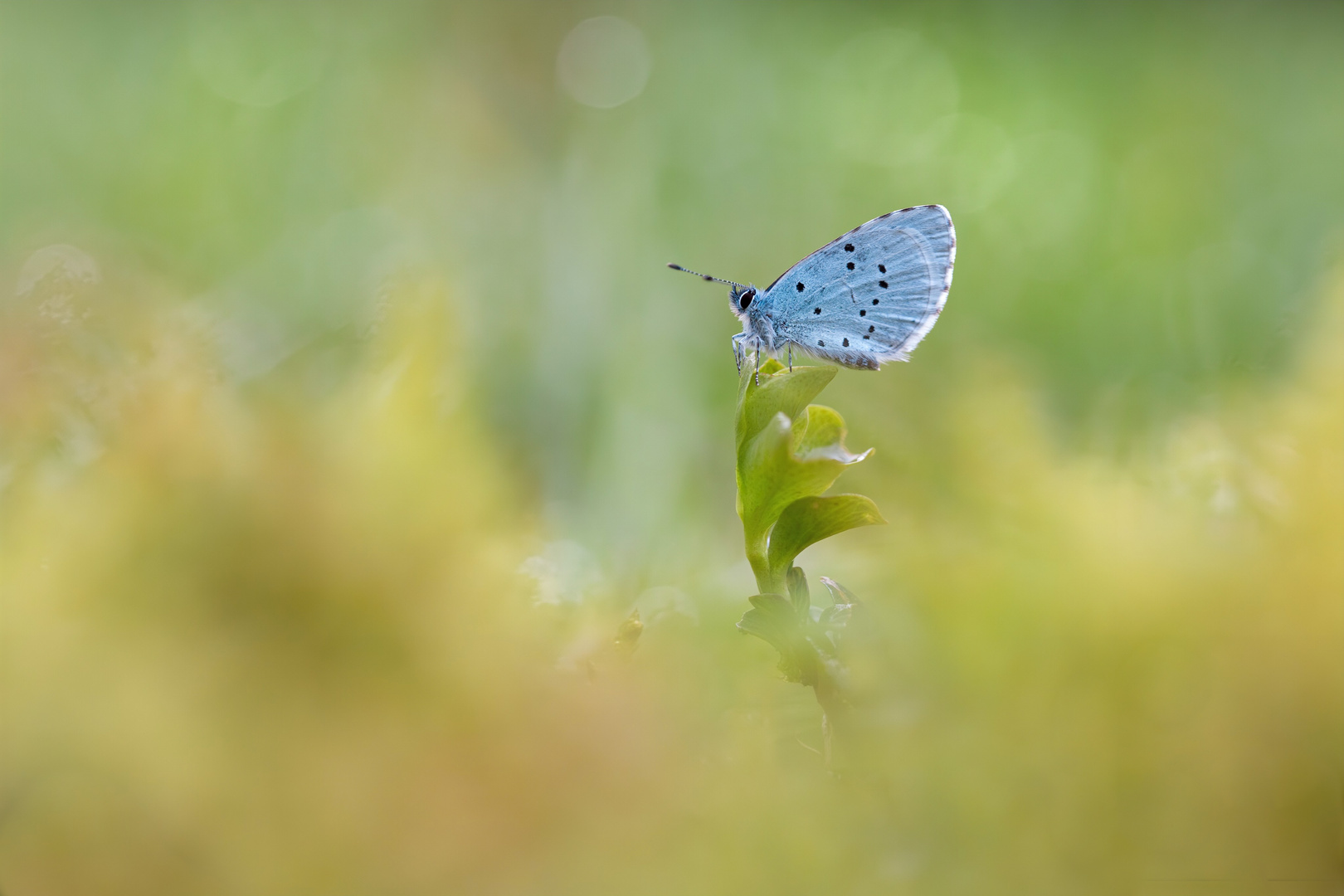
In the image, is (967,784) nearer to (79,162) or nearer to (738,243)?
(738,243)

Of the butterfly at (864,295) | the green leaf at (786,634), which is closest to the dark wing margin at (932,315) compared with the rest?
the butterfly at (864,295)

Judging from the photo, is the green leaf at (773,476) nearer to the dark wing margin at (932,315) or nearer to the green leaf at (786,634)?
the green leaf at (786,634)

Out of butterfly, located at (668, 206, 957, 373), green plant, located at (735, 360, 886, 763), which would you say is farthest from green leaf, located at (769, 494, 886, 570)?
butterfly, located at (668, 206, 957, 373)

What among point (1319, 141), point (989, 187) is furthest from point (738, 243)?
point (1319, 141)

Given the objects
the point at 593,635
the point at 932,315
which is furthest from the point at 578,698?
the point at 932,315

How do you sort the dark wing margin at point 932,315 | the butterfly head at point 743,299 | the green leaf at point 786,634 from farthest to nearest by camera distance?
1. the butterfly head at point 743,299
2. the dark wing margin at point 932,315
3. the green leaf at point 786,634

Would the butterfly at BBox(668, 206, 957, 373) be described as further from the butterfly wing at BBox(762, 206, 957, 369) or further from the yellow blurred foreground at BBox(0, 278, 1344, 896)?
the yellow blurred foreground at BBox(0, 278, 1344, 896)
